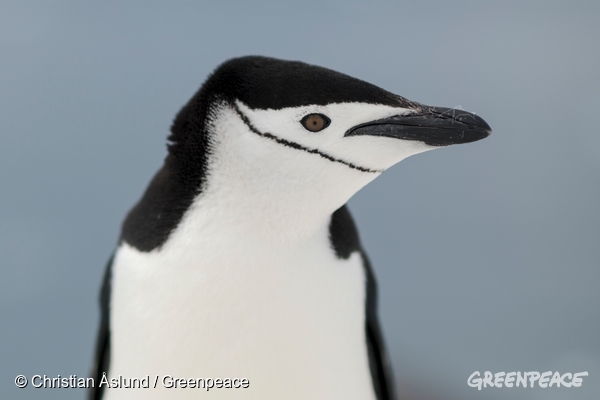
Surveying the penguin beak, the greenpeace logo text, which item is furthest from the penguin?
the greenpeace logo text

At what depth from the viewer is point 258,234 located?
3.08 ft

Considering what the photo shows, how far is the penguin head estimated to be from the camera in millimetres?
867

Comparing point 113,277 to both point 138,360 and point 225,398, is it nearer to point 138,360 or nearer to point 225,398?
point 138,360

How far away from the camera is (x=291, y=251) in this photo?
96 cm

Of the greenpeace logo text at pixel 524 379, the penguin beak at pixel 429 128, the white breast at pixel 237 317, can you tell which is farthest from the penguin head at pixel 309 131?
the greenpeace logo text at pixel 524 379

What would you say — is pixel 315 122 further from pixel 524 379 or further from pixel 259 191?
pixel 524 379

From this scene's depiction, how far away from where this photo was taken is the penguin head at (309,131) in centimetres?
87

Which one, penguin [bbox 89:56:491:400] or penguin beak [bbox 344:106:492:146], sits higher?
penguin beak [bbox 344:106:492:146]

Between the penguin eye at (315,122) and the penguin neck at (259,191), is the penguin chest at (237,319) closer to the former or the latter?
the penguin neck at (259,191)

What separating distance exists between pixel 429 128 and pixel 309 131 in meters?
0.15

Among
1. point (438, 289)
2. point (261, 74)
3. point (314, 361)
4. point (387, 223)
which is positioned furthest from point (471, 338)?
point (261, 74)

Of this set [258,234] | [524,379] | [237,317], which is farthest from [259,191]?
[524,379]

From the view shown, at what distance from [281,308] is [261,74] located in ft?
1.08

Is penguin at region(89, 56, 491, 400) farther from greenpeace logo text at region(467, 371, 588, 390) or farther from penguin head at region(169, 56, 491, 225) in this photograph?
greenpeace logo text at region(467, 371, 588, 390)
